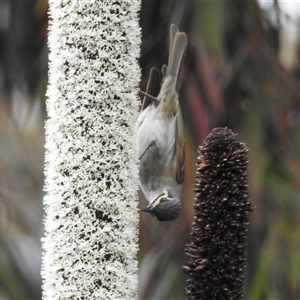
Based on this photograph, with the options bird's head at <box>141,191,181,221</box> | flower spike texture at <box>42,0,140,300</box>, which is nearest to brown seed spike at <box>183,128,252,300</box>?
flower spike texture at <box>42,0,140,300</box>

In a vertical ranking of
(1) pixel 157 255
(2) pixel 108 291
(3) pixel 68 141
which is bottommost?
(1) pixel 157 255

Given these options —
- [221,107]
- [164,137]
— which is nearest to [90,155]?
[164,137]

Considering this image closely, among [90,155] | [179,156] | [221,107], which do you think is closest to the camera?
[90,155]

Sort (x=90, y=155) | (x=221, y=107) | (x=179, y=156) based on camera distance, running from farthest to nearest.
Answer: (x=221, y=107) → (x=179, y=156) → (x=90, y=155)

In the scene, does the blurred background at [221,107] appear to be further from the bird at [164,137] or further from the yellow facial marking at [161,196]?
the yellow facial marking at [161,196]

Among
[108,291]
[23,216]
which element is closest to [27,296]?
[23,216]

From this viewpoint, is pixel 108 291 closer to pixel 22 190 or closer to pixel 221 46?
pixel 221 46

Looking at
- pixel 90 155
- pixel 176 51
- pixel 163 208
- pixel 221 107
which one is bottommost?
pixel 163 208

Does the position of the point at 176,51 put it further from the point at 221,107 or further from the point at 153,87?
the point at 221,107
